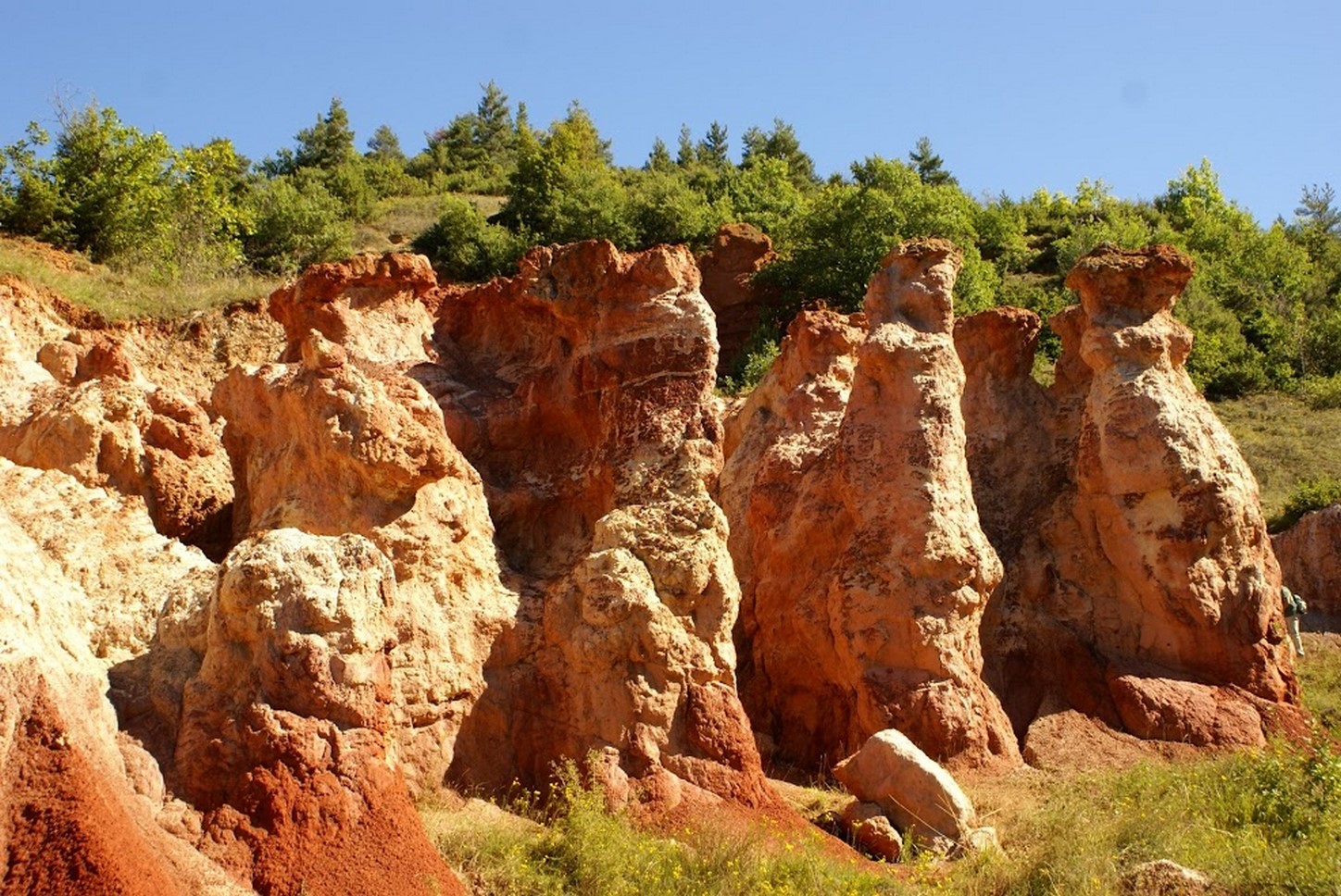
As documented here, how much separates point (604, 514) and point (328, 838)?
3.79 metres

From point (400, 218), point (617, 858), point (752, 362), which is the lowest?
point (617, 858)

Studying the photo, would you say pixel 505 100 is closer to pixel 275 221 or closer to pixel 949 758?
pixel 275 221

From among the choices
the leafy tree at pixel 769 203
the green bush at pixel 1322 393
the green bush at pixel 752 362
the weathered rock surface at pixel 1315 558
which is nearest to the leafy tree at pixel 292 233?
the green bush at pixel 752 362

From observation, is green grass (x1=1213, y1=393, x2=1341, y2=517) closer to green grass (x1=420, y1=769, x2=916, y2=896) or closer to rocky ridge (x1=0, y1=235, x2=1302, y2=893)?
rocky ridge (x1=0, y1=235, x2=1302, y2=893)

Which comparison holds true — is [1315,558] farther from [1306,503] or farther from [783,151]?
[783,151]

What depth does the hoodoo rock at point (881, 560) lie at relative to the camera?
10352 millimetres

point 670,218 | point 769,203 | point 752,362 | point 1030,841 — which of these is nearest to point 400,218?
point 670,218

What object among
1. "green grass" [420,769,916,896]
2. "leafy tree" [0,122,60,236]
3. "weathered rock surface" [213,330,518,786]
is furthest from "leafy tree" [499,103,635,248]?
"green grass" [420,769,916,896]

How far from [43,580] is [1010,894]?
537 cm

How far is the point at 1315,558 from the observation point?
57.4 feet

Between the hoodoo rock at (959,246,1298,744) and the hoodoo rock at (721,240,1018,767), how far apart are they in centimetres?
147

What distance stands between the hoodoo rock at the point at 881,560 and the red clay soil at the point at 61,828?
6088 millimetres

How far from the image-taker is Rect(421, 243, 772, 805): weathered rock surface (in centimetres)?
808

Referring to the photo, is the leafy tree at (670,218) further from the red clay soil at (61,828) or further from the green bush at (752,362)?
the red clay soil at (61,828)
